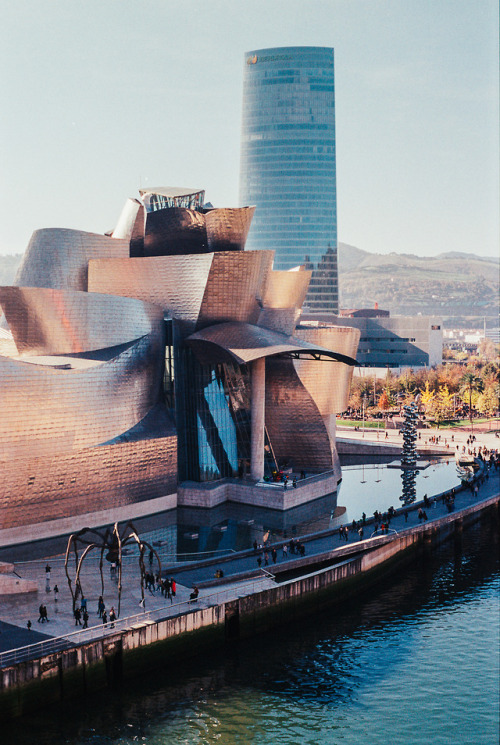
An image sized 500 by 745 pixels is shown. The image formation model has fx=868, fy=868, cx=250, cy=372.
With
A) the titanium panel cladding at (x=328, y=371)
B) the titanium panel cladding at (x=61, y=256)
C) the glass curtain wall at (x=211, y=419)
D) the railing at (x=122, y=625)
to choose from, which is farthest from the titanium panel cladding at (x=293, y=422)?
the railing at (x=122, y=625)

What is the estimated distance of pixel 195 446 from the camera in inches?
1778

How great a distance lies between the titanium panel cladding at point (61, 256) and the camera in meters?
46.7

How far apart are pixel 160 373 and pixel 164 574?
51.2ft

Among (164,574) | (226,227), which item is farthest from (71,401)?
(226,227)

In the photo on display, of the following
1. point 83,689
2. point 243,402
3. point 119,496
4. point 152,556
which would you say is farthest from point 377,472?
point 83,689

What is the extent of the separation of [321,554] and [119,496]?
10.5m

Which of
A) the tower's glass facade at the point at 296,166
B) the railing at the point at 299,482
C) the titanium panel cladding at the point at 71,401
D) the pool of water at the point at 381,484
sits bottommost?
the pool of water at the point at 381,484

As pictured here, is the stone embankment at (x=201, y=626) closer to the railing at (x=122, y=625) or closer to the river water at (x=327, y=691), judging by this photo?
the railing at (x=122, y=625)

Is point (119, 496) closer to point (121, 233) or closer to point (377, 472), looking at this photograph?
point (121, 233)

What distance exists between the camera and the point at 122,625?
26.1m

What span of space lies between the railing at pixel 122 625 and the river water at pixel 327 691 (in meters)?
1.54

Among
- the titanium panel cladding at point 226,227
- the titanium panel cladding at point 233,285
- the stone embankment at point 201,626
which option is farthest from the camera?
the titanium panel cladding at point 226,227

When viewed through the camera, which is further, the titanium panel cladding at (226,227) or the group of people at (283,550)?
the titanium panel cladding at (226,227)

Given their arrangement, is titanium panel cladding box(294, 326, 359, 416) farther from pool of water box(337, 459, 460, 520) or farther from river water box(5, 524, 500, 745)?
river water box(5, 524, 500, 745)
